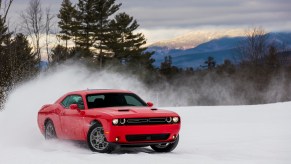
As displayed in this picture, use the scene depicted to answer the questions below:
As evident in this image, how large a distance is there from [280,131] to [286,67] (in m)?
53.8

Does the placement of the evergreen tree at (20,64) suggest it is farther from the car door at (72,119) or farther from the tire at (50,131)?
the car door at (72,119)

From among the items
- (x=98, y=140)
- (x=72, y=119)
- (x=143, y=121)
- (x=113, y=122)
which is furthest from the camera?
(x=72, y=119)

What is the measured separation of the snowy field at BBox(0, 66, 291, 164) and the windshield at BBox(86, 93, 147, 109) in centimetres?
98

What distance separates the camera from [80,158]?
920 cm

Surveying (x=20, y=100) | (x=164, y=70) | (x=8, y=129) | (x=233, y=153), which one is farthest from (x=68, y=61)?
(x=233, y=153)

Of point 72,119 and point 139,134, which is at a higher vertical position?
point 72,119

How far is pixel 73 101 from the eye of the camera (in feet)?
38.7

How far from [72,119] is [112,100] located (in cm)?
92

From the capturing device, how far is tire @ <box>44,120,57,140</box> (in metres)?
12.1

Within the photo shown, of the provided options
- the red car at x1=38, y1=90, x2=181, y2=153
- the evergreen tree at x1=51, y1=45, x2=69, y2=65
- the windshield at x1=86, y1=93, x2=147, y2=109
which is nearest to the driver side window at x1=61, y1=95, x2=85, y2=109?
the red car at x1=38, y1=90, x2=181, y2=153

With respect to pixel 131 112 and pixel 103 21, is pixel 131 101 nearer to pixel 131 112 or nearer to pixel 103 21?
pixel 131 112

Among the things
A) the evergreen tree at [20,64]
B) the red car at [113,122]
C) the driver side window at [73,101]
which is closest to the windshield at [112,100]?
the red car at [113,122]

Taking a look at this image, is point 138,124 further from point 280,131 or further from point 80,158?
point 280,131

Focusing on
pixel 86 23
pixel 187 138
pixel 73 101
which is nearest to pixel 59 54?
pixel 86 23
